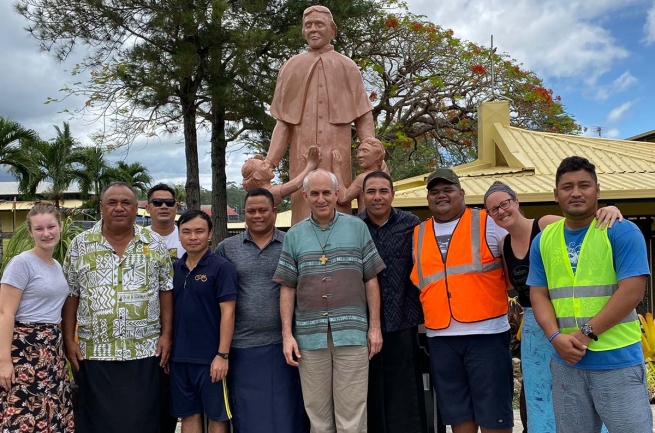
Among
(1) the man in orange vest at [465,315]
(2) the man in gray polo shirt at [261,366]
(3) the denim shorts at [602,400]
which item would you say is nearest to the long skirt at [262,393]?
(2) the man in gray polo shirt at [261,366]

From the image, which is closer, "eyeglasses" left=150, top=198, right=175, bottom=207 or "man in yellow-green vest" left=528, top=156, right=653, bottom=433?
"man in yellow-green vest" left=528, top=156, right=653, bottom=433

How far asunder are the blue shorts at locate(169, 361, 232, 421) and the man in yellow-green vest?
168 cm

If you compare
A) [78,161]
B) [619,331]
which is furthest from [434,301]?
[78,161]

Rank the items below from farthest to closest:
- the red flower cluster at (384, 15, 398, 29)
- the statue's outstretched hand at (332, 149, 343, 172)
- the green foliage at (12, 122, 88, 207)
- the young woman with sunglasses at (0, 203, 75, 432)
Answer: the green foliage at (12, 122, 88, 207) < the red flower cluster at (384, 15, 398, 29) < the statue's outstretched hand at (332, 149, 343, 172) < the young woman with sunglasses at (0, 203, 75, 432)

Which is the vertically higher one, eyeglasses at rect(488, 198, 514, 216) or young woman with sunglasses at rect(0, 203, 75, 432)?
eyeglasses at rect(488, 198, 514, 216)

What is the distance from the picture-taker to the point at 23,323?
2.87 m

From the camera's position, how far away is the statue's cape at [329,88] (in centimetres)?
435

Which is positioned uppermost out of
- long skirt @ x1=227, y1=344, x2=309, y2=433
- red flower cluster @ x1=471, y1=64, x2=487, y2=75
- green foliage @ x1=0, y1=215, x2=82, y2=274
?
red flower cluster @ x1=471, y1=64, x2=487, y2=75

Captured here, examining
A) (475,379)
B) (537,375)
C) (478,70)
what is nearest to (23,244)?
(475,379)

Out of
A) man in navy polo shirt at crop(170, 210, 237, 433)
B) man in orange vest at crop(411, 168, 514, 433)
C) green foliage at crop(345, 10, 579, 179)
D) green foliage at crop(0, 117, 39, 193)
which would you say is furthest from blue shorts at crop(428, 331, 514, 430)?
green foliage at crop(0, 117, 39, 193)

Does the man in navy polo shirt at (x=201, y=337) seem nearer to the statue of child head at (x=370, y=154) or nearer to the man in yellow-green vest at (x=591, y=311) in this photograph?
the statue of child head at (x=370, y=154)

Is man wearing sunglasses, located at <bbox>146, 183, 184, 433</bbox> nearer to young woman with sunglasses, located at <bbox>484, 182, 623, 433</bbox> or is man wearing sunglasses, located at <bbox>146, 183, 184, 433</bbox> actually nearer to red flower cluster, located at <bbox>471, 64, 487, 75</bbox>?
young woman with sunglasses, located at <bbox>484, 182, 623, 433</bbox>

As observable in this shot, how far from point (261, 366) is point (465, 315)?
3.71ft

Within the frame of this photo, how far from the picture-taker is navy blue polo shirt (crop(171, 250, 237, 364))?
9.90 feet
